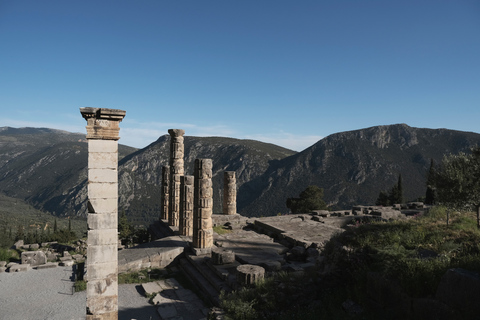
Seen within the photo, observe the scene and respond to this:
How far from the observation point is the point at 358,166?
81938 millimetres

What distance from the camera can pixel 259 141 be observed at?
402 ft

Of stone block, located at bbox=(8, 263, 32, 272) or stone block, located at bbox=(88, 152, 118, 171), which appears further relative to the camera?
stone block, located at bbox=(8, 263, 32, 272)

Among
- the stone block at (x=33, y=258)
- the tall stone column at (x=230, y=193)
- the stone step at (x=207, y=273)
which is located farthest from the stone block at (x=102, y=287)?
the tall stone column at (x=230, y=193)

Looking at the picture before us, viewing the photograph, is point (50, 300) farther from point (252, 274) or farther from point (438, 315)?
point (438, 315)

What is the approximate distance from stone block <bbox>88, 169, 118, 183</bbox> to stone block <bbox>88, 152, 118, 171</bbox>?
9 centimetres

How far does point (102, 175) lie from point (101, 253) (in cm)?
185

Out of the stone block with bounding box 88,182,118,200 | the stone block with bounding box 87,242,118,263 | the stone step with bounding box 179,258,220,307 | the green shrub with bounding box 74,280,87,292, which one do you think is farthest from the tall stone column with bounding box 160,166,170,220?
the stone block with bounding box 88,182,118,200

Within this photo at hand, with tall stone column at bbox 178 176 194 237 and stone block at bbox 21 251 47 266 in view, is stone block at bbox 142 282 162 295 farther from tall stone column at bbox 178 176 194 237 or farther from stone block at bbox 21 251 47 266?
stone block at bbox 21 251 47 266

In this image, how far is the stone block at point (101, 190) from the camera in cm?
669

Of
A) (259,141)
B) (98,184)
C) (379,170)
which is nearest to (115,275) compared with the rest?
(98,184)

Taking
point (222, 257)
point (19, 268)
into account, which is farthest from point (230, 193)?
point (19, 268)

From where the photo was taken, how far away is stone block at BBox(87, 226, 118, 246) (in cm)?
676

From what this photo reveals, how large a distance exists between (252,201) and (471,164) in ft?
230

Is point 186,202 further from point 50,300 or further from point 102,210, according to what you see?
point 102,210
